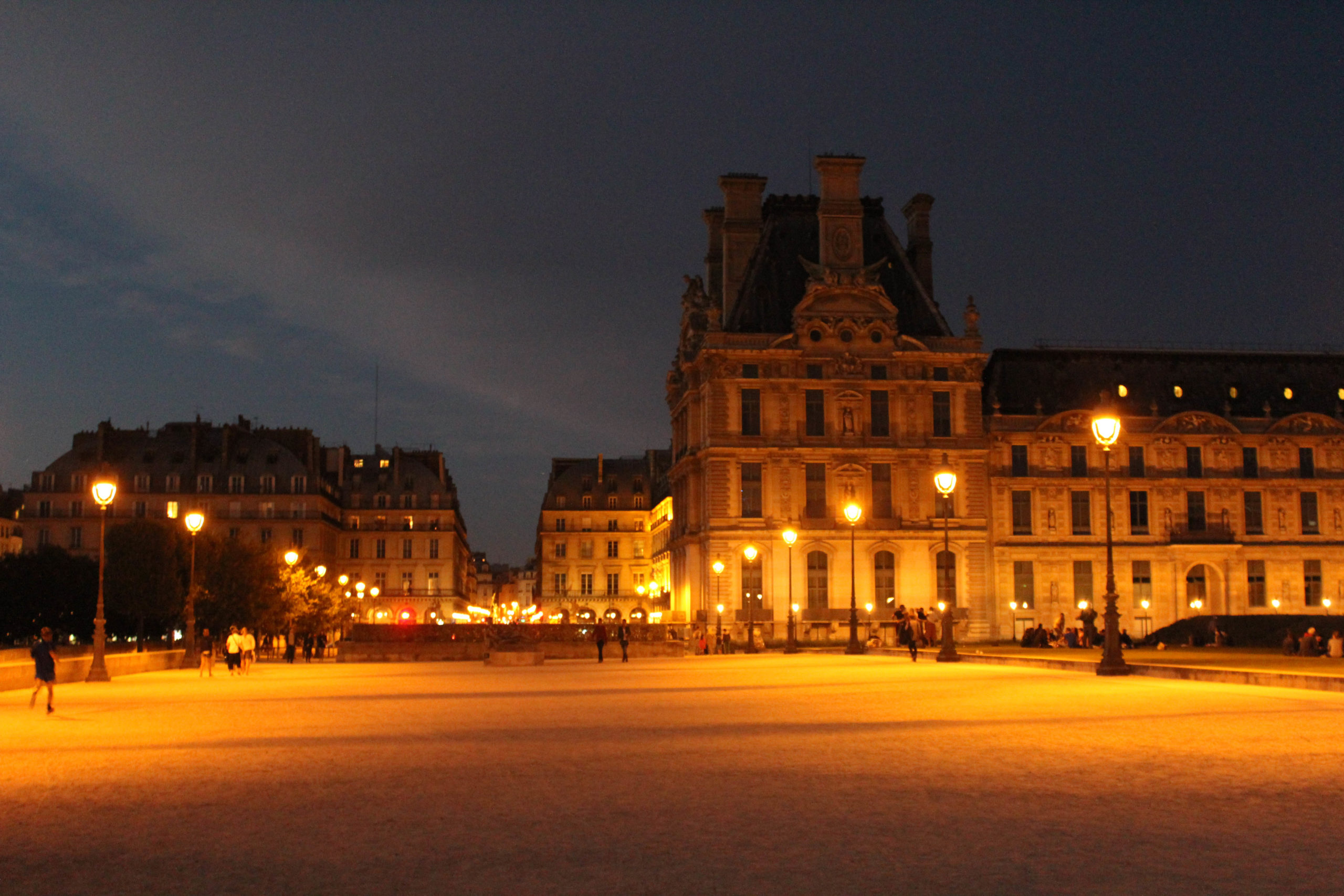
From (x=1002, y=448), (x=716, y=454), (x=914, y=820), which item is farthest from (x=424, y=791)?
(x=1002, y=448)

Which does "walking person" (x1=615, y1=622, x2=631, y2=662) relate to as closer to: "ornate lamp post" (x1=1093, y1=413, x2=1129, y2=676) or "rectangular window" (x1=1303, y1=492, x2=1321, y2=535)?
"ornate lamp post" (x1=1093, y1=413, x2=1129, y2=676)

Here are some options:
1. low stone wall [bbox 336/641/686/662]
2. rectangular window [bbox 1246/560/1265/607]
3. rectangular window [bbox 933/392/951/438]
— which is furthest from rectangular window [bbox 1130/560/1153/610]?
low stone wall [bbox 336/641/686/662]

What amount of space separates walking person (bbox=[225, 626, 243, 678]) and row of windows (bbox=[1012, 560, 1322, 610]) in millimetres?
48276

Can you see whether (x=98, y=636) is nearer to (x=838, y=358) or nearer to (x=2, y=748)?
(x=2, y=748)

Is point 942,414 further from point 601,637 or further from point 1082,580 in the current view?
point 601,637

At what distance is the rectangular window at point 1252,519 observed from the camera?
80375 millimetres

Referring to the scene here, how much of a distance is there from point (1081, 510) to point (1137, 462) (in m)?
4.15

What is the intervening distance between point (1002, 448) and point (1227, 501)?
1290 cm

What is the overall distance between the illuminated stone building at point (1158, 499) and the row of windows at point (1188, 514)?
0.21ft

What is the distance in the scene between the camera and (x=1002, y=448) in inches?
3113

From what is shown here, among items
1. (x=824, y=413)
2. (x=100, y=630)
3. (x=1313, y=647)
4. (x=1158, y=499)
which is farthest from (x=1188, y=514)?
(x=100, y=630)

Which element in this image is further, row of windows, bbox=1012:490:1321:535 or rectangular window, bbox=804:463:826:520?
row of windows, bbox=1012:490:1321:535

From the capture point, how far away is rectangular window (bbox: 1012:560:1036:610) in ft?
256

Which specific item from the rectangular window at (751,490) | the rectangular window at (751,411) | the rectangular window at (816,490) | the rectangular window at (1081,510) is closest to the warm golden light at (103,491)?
the rectangular window at (751,490)
